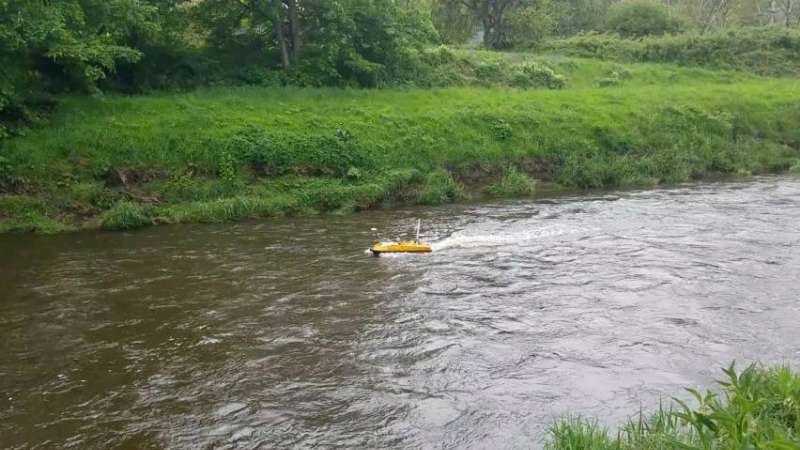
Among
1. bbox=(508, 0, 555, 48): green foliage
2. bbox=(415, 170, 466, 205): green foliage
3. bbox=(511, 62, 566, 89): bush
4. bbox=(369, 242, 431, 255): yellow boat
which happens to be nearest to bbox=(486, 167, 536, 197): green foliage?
bbox=(415, 170, 466, 205): green foliage

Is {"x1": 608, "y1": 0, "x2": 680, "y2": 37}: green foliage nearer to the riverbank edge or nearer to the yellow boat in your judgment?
the riverbank edge

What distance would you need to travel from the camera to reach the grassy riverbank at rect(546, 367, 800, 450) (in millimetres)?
6000

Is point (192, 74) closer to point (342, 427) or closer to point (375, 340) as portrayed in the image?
point (375, 340)

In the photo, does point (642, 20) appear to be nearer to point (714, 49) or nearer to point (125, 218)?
point (714, 49)

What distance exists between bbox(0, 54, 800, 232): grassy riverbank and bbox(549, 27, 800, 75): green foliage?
413 inches

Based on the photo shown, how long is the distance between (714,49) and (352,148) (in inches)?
1231

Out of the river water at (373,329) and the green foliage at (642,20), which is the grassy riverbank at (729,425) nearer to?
the river water at (373,329)

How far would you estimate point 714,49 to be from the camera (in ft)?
152

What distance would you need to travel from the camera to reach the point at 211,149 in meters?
24.1

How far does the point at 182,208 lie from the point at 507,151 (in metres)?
12.5

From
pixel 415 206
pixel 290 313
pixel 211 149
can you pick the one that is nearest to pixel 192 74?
pixel 211 149

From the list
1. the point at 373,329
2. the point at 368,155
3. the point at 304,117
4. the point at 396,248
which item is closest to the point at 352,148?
the point at 368,155

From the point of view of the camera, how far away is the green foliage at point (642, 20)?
53156 mm

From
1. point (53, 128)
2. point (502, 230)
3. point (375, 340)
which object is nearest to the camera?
point (375, 340)
